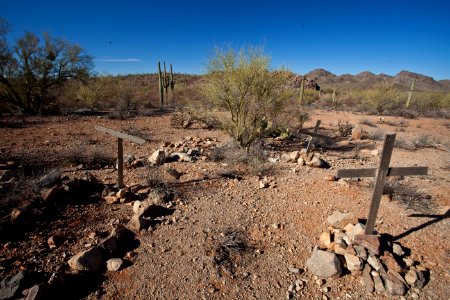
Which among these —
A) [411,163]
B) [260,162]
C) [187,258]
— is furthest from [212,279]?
[411,163]

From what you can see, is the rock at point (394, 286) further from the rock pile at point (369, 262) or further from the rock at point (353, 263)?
the rock at point (353, 263)

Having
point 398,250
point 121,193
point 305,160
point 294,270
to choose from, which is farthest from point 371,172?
point 121,193

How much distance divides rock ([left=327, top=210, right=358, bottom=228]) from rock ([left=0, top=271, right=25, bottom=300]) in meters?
3.91

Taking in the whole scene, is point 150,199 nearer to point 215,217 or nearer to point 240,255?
point 215,217

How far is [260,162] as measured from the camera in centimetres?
645

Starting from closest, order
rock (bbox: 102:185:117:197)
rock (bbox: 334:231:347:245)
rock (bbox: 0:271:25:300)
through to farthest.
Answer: rock (bbox: 0:271:25:300), rock (bbox: 334:231:347:245), rock (bbox: 102:185:117:197)

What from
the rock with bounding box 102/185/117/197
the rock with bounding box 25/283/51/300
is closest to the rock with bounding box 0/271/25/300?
the rock with bounding box 25/283/51/300

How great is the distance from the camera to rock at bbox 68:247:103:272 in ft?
9.39

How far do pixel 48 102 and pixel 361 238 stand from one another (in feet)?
54.4

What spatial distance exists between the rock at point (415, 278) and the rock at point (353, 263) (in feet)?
1.62

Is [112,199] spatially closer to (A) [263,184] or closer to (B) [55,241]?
(B) [55,241]

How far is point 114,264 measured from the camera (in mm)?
2990

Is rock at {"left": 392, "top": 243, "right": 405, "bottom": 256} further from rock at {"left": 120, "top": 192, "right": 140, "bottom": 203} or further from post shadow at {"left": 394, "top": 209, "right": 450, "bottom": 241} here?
rock at {"left": 120, "top": 192, "right": 140, "bottom": 203}

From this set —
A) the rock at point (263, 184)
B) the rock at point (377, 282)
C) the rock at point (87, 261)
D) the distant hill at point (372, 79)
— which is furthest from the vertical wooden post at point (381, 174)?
the distant hill at point (372, 79)
